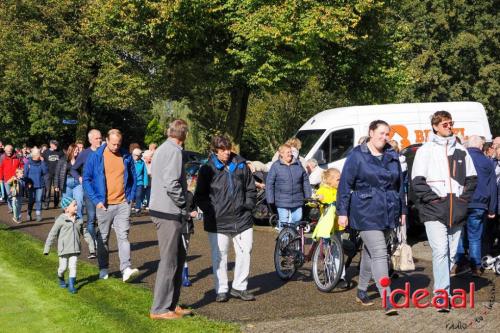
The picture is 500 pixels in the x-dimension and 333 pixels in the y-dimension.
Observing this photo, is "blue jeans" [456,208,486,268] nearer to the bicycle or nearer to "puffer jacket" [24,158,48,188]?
the bicycle

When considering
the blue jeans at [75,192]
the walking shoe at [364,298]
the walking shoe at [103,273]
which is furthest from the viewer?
the blue jeans at [75,192]

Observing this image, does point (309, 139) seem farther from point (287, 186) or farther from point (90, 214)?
point (90, 214)

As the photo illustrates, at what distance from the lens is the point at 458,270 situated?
10445 millimetres

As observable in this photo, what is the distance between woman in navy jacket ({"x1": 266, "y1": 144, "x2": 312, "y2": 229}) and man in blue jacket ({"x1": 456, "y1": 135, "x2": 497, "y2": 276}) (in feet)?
7.89

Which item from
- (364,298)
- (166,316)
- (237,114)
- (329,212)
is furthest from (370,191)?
(237,114)

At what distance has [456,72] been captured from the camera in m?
43.5

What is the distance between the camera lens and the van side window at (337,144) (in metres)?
18.4

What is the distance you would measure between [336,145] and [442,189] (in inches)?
425

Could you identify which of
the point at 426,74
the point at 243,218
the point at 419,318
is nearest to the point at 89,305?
the point at 243,218

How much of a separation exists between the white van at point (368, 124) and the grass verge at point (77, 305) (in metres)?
8.72

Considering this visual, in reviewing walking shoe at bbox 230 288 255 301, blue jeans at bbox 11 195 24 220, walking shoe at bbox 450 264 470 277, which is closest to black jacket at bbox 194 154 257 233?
walking shoe at bbox 230 288 255 301

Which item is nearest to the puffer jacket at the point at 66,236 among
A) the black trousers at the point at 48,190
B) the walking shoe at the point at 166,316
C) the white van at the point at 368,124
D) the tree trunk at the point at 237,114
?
the walking shoe at the point at 166,316

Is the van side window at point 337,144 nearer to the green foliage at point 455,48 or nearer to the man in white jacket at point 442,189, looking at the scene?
the man in white jacket at point 442,189

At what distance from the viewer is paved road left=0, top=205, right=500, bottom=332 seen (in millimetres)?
7215
